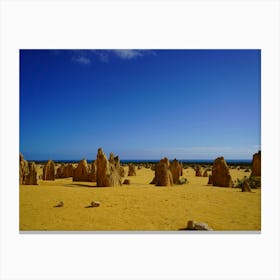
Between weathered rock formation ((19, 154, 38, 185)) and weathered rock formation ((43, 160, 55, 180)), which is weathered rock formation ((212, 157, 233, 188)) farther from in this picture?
weathered rock formation ((43, 160, 55, 180))

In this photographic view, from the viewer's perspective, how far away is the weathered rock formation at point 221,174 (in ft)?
38.1

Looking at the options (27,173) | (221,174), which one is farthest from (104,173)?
(221,174)

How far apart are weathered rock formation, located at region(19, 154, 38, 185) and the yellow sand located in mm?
1745

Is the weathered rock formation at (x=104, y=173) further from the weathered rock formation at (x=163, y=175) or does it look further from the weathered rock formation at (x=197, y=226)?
the weathered rock formation at (x=197, y=226)

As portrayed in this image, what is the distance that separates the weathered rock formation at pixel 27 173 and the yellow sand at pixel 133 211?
1745 mm

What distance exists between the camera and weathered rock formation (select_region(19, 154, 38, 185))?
34.3ft

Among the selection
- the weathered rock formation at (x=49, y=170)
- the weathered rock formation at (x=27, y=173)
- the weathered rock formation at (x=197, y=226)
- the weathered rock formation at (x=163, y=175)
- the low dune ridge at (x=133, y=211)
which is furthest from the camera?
the weathered rock formation at (x=49, y=170)

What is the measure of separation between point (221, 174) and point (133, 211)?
6375mm

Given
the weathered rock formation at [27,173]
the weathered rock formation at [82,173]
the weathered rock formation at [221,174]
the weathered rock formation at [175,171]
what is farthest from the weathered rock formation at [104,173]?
the weathered rock formation at [221,174]

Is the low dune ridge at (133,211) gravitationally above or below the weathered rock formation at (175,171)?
below

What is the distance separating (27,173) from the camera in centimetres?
1064

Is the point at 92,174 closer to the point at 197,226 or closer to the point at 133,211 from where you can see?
the point at 133,211
